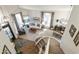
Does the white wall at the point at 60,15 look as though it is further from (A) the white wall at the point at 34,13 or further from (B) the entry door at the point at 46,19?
(A) the white wall at the point at 34,13

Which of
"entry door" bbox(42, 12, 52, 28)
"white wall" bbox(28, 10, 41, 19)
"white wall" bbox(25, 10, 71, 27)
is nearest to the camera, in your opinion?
"white wall" bbox(25, 10, 71, 27)

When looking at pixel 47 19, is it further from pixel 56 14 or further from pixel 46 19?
pixel 56 14

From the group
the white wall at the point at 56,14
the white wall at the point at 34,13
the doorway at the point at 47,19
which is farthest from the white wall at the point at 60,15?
the white wall at the point at 34,13

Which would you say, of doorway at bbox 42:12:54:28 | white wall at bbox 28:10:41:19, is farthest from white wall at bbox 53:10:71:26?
white wall at bbox 28:10:41:19

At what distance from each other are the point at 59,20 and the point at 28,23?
287 cm

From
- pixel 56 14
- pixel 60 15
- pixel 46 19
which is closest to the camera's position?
pixel 56 14

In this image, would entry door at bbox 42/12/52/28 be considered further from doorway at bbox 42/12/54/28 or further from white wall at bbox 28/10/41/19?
white wall at bbox 28/10/41/19

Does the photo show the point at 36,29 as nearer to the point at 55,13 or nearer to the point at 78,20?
the point at 55,13

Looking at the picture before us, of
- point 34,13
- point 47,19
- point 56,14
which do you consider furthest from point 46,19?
point 34,13

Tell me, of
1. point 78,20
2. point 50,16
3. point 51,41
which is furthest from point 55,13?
point 78,20

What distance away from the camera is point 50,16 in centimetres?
963

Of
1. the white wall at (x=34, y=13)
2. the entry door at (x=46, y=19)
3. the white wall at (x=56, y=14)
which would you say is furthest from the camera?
the white wall at (x=34, y=13)

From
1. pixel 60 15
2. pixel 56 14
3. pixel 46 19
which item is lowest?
pixel 46 19
